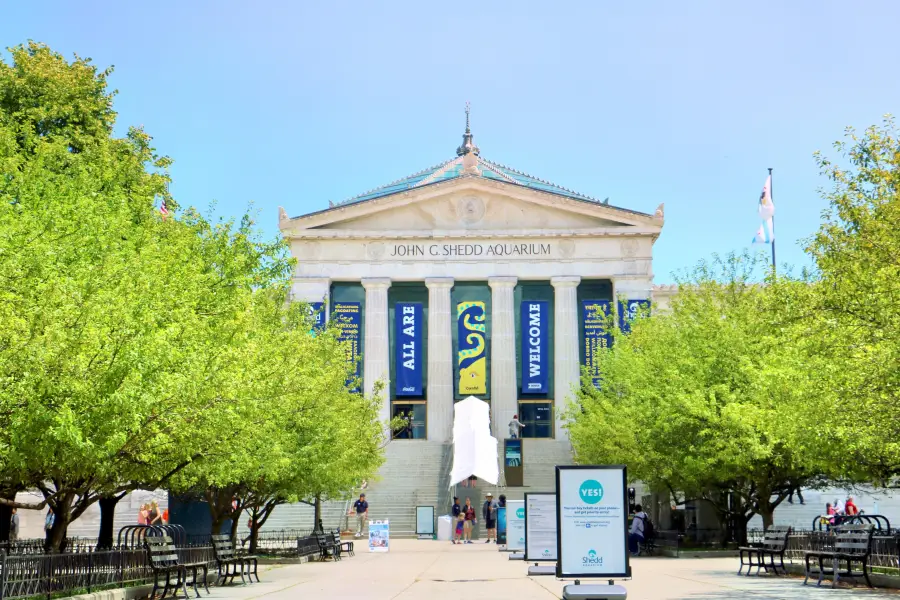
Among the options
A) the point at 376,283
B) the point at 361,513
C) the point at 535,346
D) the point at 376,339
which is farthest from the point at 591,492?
the point at 376,283

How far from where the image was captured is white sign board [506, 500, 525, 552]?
95.1ft

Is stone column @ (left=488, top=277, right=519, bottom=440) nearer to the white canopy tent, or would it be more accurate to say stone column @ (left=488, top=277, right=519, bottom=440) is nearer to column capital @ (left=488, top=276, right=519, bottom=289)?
column capital @ (left=488, top=276, right=519, bottom=289)

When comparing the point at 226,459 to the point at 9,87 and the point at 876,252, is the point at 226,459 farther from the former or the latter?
the point at 9,87

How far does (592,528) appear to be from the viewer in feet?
45.4

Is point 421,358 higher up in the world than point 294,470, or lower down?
higher up

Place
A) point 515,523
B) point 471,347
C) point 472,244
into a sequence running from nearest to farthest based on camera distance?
point 515,523, point 471,347, point 472,244

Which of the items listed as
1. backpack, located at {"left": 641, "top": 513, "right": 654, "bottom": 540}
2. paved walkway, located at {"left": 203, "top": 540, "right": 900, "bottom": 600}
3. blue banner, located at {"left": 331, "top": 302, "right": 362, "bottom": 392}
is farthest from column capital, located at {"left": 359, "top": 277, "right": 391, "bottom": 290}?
paved walkway, located at {"left": 203, "top": 540, "right": 900, "bottom": 600}


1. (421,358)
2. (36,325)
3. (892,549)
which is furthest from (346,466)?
(421,358)

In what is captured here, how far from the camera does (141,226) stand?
82.9 ft

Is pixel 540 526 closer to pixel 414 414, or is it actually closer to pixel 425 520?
pixel 425 520

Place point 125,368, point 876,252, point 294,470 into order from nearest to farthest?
point 125,368 → point 876,252 → point 294,470

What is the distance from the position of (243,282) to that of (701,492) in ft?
51.2

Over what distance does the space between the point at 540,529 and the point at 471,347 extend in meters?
41.0

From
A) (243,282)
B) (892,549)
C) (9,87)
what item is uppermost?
(9,87)
